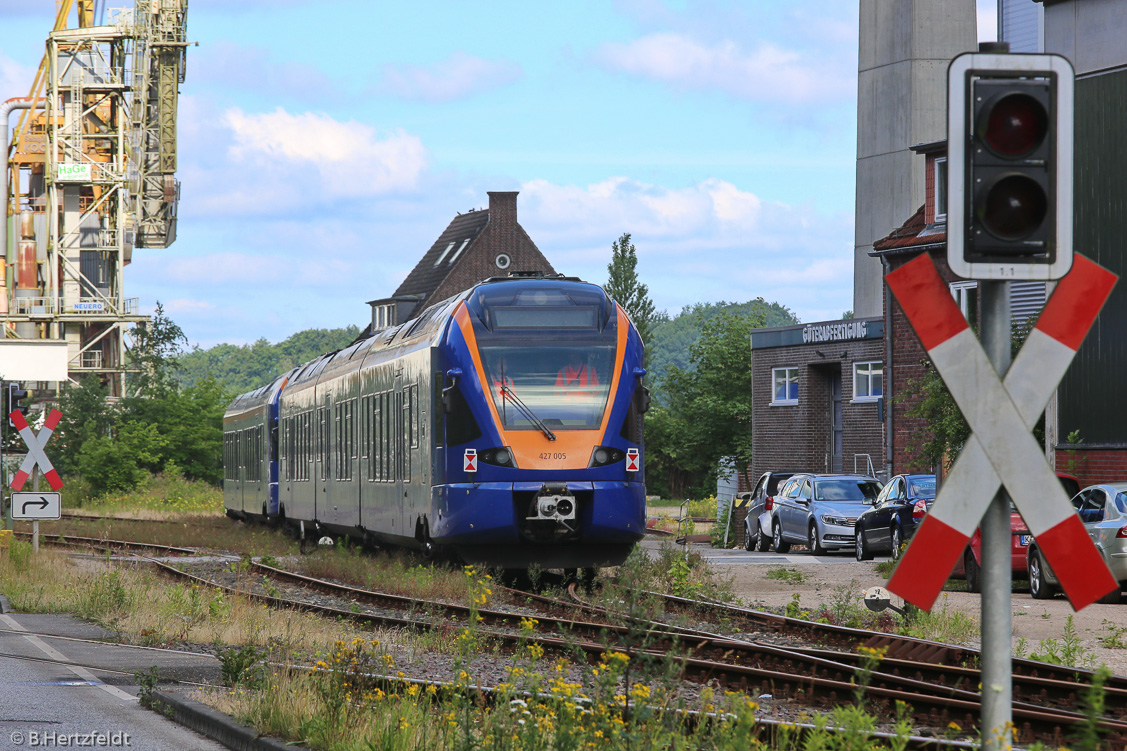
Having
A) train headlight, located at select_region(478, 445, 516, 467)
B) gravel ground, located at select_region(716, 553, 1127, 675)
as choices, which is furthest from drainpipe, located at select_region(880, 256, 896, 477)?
train headlight, located at select_region(478, 445, 516, 467)

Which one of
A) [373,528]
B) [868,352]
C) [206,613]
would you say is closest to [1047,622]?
[206,613]

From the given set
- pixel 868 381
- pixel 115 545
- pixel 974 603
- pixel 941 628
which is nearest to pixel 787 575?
pixel 974 603

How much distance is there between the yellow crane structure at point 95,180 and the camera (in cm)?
8769

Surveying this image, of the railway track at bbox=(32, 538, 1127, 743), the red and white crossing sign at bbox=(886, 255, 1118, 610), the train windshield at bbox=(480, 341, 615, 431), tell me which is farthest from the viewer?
the train windshield at bbox=(480, 341, 615, 431)

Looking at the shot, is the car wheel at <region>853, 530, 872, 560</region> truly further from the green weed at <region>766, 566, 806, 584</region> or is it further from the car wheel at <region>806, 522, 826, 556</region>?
the green weed at <region>766, 566, 806, 584</region>

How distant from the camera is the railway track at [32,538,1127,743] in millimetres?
9071

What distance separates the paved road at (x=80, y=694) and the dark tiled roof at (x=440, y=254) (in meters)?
70.8

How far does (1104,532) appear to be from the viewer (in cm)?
1867

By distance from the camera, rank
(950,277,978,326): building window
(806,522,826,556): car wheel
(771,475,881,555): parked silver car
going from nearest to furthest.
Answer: (771,475,881,555): parked silver car, (806,522,826,556): car wheel, (950,277,978,326): building window

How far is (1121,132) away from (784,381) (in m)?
25.1

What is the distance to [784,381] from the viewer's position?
165 feet

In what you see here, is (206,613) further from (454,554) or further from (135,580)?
(135,580)

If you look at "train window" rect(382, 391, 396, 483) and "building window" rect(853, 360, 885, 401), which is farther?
"building window" rect(853, 360, 885, 401)

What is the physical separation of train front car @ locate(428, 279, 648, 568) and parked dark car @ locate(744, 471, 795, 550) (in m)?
15.8
